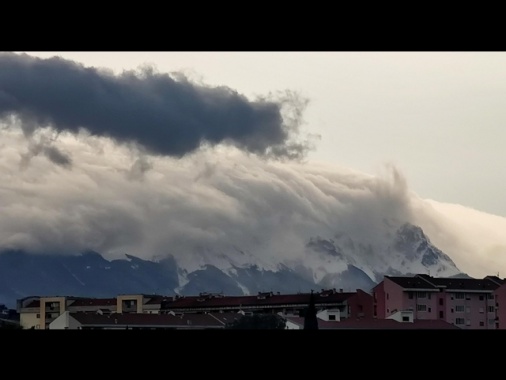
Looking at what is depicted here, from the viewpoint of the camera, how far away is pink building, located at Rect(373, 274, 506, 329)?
164 ft

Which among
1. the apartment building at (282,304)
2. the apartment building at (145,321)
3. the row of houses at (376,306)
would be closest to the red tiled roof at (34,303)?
the row of houses at (376,306)

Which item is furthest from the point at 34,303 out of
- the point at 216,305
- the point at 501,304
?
the point at 501,304

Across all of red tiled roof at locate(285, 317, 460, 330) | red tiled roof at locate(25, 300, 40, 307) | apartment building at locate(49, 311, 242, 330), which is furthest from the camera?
red tiled roof at locate(25, 300, 40, 307)

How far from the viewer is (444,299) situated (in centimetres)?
5200

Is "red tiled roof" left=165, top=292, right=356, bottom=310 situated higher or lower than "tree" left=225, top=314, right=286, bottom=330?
higher

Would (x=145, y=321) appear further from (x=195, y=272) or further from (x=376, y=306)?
(x=195, y=272)

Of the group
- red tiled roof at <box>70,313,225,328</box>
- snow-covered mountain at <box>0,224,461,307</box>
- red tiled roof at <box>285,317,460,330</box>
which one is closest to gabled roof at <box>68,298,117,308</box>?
red tiled roof at <box>70,313,225,328</box>

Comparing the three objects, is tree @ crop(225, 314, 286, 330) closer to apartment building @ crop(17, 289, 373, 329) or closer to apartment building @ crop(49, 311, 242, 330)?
apartment building @ crop(49, 311, 242, 330)

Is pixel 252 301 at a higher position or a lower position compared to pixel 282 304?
higher
